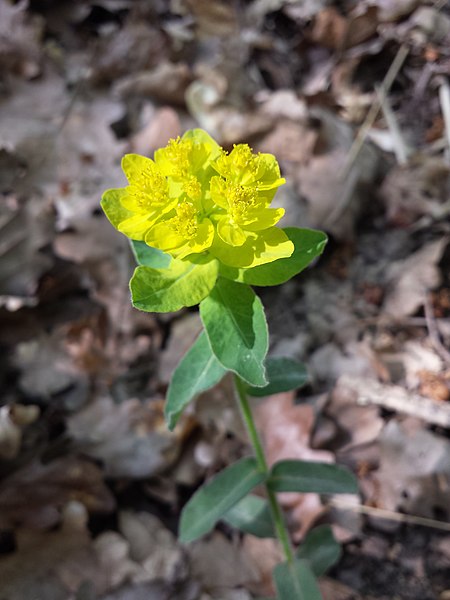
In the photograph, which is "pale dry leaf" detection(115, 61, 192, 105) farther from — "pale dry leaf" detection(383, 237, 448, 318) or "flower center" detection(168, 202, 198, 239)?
"flower center" detection(168, 202, 198, 239)

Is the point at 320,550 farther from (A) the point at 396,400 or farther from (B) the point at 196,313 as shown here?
(B) the point at 196,313

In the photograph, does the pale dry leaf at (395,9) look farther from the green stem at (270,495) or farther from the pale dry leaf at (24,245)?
the green stem at (270,495)

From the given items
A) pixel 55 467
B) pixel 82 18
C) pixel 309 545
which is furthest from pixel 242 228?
pixel 82 18

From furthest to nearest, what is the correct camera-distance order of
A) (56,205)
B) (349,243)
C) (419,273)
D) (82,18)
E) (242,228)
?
1. (82,18)
2. (56,205)
3. (349,243)
4. (419,273)
5. (242,228)

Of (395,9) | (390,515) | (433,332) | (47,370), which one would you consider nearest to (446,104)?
(395,9)

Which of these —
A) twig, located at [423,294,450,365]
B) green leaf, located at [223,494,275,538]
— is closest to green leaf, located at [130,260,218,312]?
green leaf, located at [223,494,275,538]

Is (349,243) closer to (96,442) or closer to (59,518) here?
(96,442)
